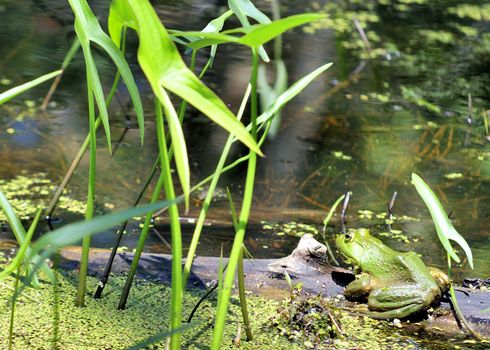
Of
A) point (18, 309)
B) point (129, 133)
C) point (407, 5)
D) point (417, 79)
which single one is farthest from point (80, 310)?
point (407, 5)

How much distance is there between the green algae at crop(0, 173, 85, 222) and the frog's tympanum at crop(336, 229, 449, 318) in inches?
41.0

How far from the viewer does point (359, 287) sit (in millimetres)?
1779

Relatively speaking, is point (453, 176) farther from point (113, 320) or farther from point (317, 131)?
point (113, 320)

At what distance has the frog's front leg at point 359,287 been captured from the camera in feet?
5.84

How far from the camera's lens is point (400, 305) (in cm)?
173

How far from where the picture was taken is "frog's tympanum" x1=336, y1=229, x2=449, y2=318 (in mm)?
1726

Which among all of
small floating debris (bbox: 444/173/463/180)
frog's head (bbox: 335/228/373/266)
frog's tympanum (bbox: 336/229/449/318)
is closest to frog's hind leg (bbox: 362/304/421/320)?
frog's tympanum (bbox: 336/229/449/318)

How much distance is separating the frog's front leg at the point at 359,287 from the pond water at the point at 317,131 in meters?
0.60

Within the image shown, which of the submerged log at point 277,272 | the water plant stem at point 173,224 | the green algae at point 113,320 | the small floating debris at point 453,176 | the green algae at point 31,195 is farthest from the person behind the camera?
the small floating debris at point 453,176

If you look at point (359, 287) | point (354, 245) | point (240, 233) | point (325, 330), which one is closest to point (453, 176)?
point (354, 245)

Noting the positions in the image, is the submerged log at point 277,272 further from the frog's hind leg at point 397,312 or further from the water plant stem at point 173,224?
the water plant stem at point 173,224

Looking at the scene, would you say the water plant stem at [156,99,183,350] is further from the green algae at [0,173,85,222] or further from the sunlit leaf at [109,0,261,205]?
the green algae at [0,173,85,222]

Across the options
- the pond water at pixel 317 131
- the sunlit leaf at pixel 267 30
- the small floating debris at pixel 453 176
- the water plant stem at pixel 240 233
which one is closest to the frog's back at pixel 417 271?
the pond water at pixel 317 131

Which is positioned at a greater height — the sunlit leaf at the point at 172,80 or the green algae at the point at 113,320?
the sunlit leaf at the point at 172,80
